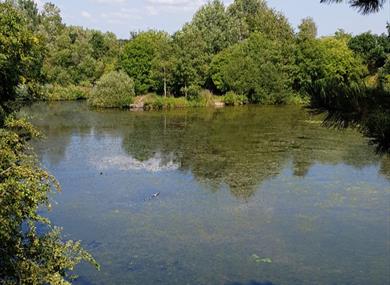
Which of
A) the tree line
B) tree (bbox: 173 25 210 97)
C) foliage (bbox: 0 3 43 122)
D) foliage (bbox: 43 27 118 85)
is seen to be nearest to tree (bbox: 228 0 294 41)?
the tree line

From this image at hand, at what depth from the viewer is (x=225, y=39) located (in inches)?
1662

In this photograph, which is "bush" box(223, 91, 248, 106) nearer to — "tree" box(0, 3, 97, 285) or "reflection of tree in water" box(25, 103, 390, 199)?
"reflection of tree in water" box(25, 103, 390, 199)

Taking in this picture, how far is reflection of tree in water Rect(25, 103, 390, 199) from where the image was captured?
16469mm

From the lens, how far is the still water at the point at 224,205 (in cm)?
914

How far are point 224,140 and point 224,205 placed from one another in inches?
360

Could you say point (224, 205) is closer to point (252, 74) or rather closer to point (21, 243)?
point (21, 243)

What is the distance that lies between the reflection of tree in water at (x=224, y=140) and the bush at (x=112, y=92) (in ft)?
6.47

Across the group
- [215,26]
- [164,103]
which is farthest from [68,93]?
[215,26]

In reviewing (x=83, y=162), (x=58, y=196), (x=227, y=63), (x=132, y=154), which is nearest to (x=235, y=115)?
(x=227, y=63)

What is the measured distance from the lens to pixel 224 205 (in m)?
12.7

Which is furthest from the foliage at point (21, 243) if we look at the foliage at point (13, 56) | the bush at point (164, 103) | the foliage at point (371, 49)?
the foliage at point (371, 49)

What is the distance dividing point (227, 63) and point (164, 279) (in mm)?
30519

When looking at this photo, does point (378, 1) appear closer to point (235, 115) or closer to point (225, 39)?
point (235, 115)

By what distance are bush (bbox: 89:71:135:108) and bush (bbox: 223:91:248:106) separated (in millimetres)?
7418
